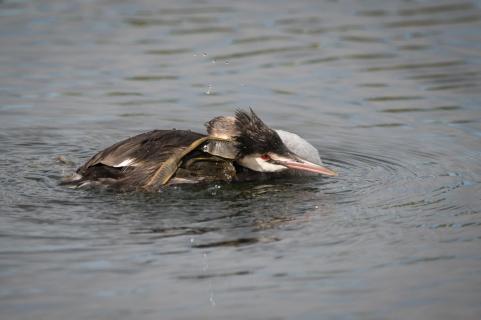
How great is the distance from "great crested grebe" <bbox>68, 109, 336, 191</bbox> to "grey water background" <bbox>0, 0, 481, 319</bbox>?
0.47 feet

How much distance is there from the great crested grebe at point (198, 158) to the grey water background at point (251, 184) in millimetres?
144

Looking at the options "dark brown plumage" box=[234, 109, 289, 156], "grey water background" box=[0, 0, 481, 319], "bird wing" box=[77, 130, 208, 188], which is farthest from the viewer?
"dark brown plumage" box=[234, 109, 289, 156]

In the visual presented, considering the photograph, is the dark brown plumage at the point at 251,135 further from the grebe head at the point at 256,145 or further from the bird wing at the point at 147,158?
the bird wing at the point at 147,158

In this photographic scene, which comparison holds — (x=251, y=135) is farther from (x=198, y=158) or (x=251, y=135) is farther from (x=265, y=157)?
(x=198, y=158)

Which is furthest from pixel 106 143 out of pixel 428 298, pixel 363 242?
pixel 428 298

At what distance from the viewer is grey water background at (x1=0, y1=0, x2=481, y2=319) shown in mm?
5715

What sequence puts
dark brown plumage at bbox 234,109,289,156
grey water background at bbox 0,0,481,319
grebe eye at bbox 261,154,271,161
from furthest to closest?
1. grebe eye at bbox 261,154,271,161
2. dark brown plumage at bbox 234,109,289,156
3. grey water background at bbox 0,0,481,319

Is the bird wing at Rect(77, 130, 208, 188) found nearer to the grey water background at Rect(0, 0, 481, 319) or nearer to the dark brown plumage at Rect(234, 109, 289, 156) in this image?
the grey water background at Rect(0, 0, 481, 319)

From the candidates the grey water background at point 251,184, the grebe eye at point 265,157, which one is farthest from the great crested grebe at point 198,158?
the grey water background at point 251,184

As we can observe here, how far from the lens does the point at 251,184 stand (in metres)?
8.07

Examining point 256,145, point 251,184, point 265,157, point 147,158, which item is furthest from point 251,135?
point 147,158

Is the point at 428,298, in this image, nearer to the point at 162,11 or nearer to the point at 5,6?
the point at 162,11

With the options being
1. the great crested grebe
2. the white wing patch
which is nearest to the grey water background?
the great crested grebe

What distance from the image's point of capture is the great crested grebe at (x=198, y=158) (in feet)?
25.3
